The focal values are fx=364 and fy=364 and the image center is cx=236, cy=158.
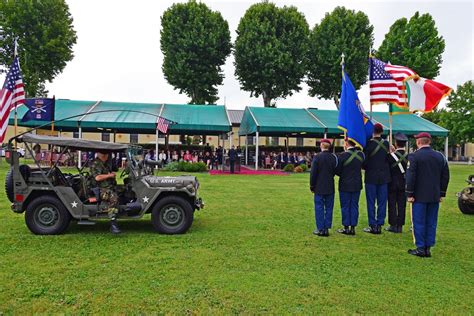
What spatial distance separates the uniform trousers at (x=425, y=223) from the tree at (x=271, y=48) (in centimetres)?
3093

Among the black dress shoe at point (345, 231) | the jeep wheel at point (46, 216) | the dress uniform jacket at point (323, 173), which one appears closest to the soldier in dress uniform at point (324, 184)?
the dress uniform jacket at point (323, 173)

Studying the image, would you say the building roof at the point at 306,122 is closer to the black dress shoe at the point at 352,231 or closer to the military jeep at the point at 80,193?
the black dress shoe at the point at 352,231

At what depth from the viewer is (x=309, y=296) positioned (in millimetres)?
4188

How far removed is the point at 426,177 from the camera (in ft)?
19.2

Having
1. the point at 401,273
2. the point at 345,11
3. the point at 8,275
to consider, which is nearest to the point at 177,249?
the point at 8,275

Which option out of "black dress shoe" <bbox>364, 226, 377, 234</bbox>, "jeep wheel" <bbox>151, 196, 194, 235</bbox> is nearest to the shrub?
"black dress shoe" <bbox>364, 226, 377, 234</bbox>

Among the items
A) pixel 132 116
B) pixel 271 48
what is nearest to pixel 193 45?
pixel 271 48

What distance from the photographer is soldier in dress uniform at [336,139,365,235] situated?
7184 millimetres

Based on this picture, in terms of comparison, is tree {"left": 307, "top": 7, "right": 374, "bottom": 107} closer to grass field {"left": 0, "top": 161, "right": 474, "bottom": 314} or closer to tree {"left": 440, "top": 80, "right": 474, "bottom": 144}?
tree {"left": 440, "top": 80, "right": 474, "bottom": 144}

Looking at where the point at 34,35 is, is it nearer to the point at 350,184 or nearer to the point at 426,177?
the point at 350,184

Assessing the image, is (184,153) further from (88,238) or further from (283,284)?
(283,284)

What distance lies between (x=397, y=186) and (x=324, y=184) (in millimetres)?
1796

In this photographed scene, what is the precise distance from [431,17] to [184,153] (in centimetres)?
2898

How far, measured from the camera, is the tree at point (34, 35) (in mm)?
29922
